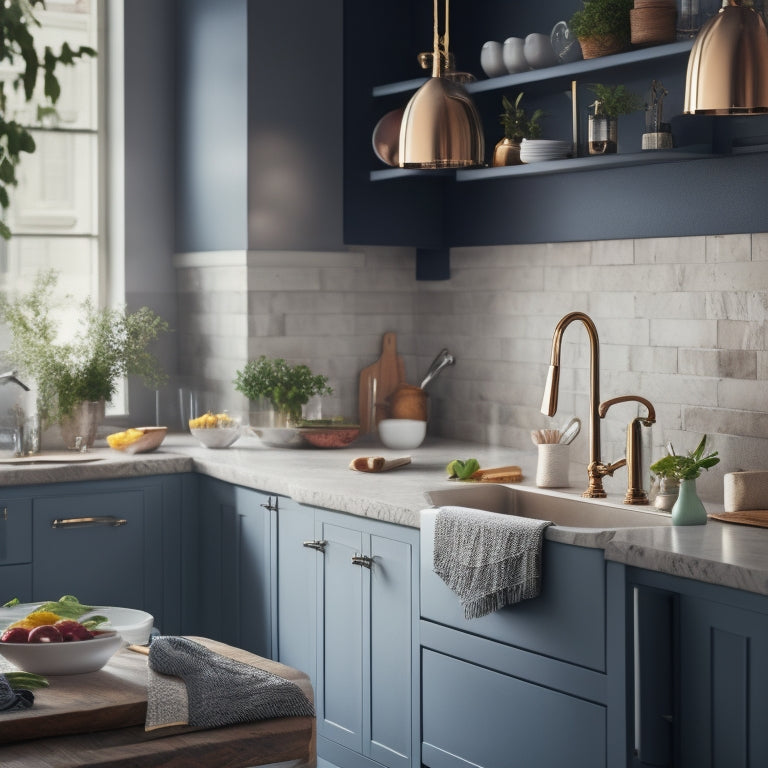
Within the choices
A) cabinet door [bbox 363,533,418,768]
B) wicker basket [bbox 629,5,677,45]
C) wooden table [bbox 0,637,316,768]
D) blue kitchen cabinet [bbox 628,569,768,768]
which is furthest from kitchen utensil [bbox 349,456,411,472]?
wooden table [bbox 0,637,316,768]

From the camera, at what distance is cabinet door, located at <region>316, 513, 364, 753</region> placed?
3.73 metres

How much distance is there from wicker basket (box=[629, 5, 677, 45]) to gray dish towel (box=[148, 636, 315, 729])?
2.45 metres

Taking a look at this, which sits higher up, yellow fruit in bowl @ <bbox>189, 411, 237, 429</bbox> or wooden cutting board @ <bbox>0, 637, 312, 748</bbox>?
yellow fruit in bowl @ <bbox>189, 411, 237, 429</bbox>

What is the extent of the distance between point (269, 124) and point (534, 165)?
52.7 inches

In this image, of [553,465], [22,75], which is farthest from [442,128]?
[22,75]

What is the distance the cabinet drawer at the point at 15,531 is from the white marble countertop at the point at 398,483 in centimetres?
9

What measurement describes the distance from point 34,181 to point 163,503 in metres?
1.60

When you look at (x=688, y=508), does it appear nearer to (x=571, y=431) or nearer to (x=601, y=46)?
(x=571, y=431)

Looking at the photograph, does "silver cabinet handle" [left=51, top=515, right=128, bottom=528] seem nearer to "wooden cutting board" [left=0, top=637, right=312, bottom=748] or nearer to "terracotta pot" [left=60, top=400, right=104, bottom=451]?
"terracotta pot" [left=60, top=400, right=104, bottom=451]

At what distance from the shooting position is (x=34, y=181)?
17.0 ft

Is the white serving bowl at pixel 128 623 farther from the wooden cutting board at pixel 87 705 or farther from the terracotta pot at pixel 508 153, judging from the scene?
the terracotta pot at pixel 508 153

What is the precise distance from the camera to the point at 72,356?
16.8ft

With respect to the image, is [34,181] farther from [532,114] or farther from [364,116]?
[532,114]

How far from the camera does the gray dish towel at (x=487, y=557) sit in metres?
3.01
